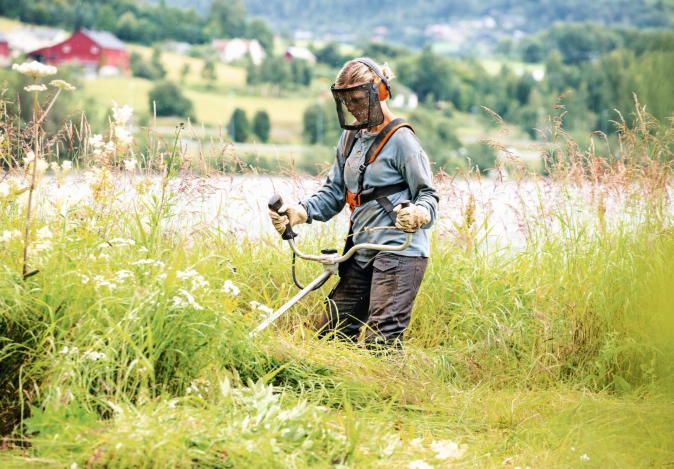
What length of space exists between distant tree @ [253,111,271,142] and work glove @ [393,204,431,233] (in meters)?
72.3

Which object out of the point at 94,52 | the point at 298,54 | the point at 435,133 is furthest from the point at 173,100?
the point at 298,54

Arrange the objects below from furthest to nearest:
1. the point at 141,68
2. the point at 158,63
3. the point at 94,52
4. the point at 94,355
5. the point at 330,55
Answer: the point at 330,55 < the point at 158,63 < the point at 141,68 < the point at 94,52 < the point at 94,355

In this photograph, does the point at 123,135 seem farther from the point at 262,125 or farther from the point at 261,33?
the point at 261,33

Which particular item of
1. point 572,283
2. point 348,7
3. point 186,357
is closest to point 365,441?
point 186,357

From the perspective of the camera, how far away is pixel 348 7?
151 metres

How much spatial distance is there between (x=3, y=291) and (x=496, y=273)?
337 centimetres

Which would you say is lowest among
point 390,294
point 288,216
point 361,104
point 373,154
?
point 390,294

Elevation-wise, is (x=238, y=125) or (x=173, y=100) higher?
(x=173, y=100)

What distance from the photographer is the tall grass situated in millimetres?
3053

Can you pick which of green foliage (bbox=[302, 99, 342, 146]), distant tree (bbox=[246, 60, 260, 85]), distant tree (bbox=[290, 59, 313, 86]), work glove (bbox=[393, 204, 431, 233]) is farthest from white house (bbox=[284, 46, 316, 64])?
work glove (bbox=[393, 204, 431, 233])

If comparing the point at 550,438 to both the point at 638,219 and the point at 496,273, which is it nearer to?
the point at 496,273

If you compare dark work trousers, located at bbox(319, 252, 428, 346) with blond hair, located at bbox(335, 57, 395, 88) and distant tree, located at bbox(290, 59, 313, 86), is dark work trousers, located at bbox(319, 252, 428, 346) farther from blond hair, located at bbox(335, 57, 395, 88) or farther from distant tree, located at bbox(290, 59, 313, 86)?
distant tree, located at bbox(290, 59, 313, 86)

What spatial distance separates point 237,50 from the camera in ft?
321

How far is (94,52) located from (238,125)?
1891 centimetres
